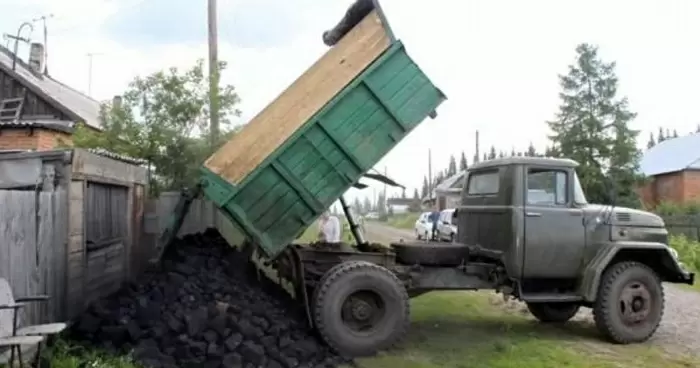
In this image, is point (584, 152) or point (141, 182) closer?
point (141, 182)

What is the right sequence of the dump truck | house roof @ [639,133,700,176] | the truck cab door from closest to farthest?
1. the dump truck
2. the truck cab door
3. house roof @ [639,133,700,176]

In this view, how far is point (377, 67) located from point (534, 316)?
511cm

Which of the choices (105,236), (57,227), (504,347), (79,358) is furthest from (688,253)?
(79,358)

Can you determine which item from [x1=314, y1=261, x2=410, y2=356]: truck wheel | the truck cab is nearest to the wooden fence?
[x1=314, y1=261, x2=410, y2=356]: truck wheel

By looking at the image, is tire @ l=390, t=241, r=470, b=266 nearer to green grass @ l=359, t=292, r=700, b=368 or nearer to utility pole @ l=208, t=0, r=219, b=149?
green grass @ l=359, t=292, r=700, b=368

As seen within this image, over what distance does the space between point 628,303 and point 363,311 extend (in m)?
3.49

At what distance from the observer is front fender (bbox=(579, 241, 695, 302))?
8594mm

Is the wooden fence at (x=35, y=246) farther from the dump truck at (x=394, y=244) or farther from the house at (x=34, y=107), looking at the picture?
the house at (x=34, y=107)

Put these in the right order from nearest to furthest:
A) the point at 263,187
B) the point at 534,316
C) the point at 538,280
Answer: the point at 263,187, the point at 538,280, the point at 534,316

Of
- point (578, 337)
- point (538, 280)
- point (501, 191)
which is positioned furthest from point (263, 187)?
point (578, 337)

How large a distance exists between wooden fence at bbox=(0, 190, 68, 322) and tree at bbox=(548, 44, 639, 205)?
2963cm

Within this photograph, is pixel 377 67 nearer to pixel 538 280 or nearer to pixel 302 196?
pixel 302 196

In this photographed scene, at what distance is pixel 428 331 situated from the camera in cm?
941

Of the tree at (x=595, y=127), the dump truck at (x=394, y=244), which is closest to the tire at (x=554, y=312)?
the dump truck at (x=394, y=244)
